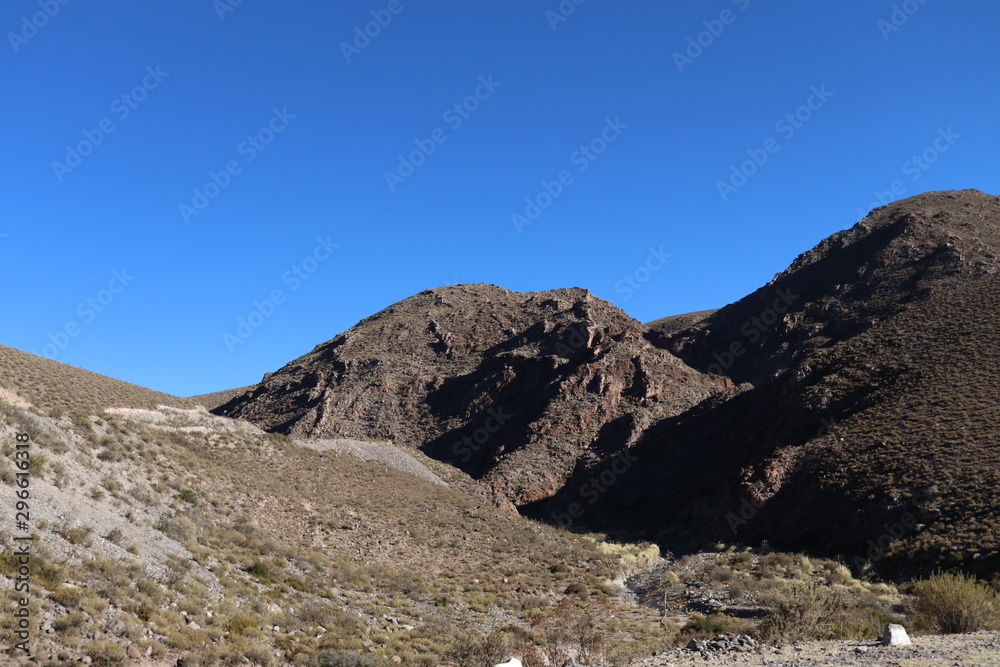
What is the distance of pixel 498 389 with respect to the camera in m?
67.1

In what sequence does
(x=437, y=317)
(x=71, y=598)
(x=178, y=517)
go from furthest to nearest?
(x=437, y=317) → (x=178, y=517) → (x=71, y=598)

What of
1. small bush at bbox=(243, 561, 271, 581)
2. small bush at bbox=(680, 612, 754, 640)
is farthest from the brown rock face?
small bush at bbox=(243, 561, 271, 581)

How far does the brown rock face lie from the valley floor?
3759 centimetres

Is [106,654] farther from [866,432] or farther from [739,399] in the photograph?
[739,399]

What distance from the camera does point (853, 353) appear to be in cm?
4638

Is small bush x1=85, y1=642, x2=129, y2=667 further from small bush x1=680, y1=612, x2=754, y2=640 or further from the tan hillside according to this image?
the tan hillside

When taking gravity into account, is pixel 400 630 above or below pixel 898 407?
below

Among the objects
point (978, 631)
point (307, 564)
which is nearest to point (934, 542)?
point (978, 631)

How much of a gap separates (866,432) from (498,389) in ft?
124

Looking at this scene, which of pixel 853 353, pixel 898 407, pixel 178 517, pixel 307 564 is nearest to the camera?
pixel 178 517

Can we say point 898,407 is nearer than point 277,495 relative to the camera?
No

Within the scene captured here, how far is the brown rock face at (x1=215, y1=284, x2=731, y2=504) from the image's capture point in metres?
Result: 57.4

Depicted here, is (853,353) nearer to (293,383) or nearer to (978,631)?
(978,631)

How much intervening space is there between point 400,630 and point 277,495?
48.8 feet
